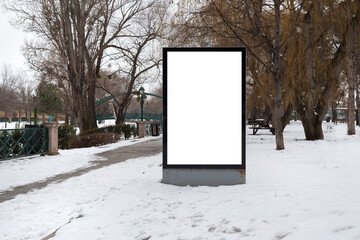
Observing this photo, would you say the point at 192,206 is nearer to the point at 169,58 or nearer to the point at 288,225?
the point at 288,225

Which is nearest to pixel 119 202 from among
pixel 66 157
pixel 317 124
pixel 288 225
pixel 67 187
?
pixel 67 187

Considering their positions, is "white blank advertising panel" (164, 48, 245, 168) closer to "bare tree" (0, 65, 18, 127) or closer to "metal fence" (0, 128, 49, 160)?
"metal fence" (0, 128, 49, 160)

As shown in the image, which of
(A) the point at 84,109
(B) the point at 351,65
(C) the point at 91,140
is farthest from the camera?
(A) the point at 84,109

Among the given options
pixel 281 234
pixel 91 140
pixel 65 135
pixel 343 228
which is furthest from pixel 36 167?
pixel 343 228

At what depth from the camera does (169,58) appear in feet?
19.8

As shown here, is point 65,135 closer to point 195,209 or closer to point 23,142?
Answer: point 23,142

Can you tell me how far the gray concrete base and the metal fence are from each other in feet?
22.4

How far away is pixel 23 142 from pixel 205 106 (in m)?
8.10

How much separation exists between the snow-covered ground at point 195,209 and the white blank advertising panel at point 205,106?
694 mm

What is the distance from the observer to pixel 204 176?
610 cm

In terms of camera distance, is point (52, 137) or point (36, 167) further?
point (52, 137)

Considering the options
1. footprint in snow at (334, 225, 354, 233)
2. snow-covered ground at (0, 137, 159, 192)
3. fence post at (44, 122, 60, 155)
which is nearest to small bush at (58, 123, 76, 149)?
fence post at (44, 122, 60, 155)

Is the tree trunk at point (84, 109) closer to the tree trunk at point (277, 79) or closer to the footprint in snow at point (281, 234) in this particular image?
the tree trunk at point (277, 79)

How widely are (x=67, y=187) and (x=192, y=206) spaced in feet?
10.5
